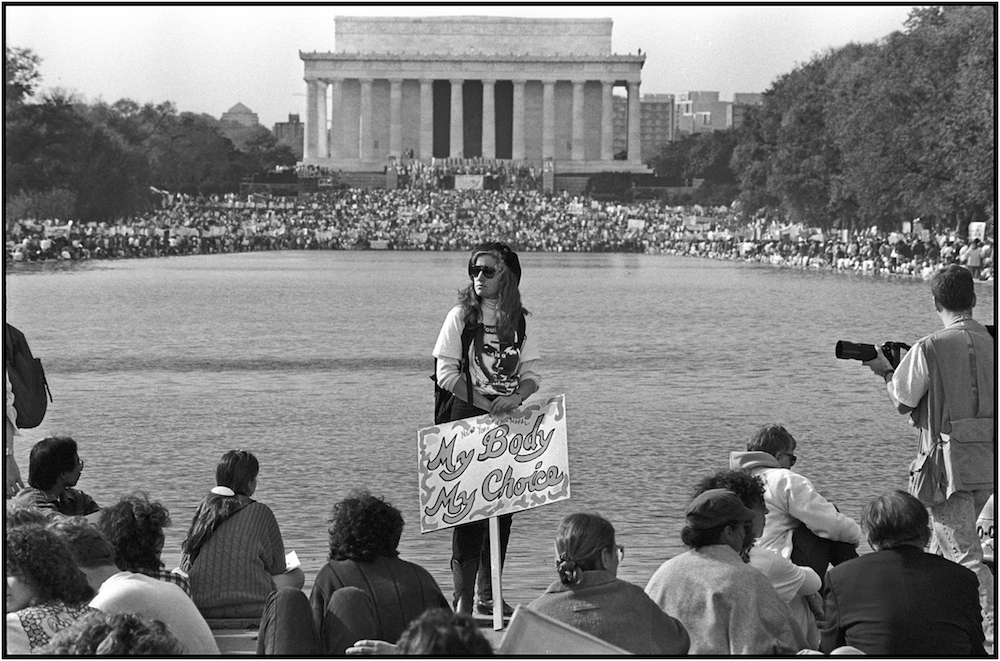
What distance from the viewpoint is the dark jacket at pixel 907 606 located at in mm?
6785

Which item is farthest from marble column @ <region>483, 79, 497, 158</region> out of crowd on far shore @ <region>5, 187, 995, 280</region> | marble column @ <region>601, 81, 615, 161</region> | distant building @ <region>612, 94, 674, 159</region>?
distant building @ <region>612, 94, 674, 159</region>

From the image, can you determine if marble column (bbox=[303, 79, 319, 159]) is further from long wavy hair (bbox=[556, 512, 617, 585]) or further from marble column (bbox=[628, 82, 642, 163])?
long wavy hair (bbox=[556, 512, 617, 585])

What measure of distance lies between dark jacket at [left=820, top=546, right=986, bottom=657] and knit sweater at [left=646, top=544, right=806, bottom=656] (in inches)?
15.3

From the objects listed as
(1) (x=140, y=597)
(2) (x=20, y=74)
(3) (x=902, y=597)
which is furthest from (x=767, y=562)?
(2) (x=20, y=74)

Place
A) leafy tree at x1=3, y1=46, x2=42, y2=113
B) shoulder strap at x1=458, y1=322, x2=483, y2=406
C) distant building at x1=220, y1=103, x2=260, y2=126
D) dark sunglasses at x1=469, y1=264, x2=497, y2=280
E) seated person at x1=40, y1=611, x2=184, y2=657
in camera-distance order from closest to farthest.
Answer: seated person at x1=40, y1=611, x2=184, y2=657 < dark sunglasses at x1=469, y1=264, x2=497, y2=280 < shoulder strap at x1=458, y1=322, x2=483, y2=406 < leafy tree at x1=3, y1=46, x2=42, y2=113 < distant building at x1=220, y1=103, x2=260, y2=126

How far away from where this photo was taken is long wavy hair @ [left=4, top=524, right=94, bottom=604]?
6.36 m

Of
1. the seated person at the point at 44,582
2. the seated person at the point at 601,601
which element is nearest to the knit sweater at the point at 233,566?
the seated person at the point at 44,582

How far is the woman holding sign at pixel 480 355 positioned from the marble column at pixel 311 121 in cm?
12072

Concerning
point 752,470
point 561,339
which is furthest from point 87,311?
point 752,470

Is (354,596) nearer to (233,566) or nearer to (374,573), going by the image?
(374,573)

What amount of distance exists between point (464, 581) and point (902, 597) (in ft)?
9.50

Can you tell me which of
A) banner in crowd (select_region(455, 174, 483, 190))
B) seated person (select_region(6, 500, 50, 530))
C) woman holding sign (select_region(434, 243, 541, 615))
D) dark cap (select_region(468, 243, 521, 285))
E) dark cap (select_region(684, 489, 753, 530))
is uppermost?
banner in crowd (select_region(455, 174, 483, 190))

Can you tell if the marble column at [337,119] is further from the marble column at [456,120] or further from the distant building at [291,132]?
the distant building at [291,132]

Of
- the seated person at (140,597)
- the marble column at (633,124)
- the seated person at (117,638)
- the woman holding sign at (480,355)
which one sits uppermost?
the marble column at (633,124)
